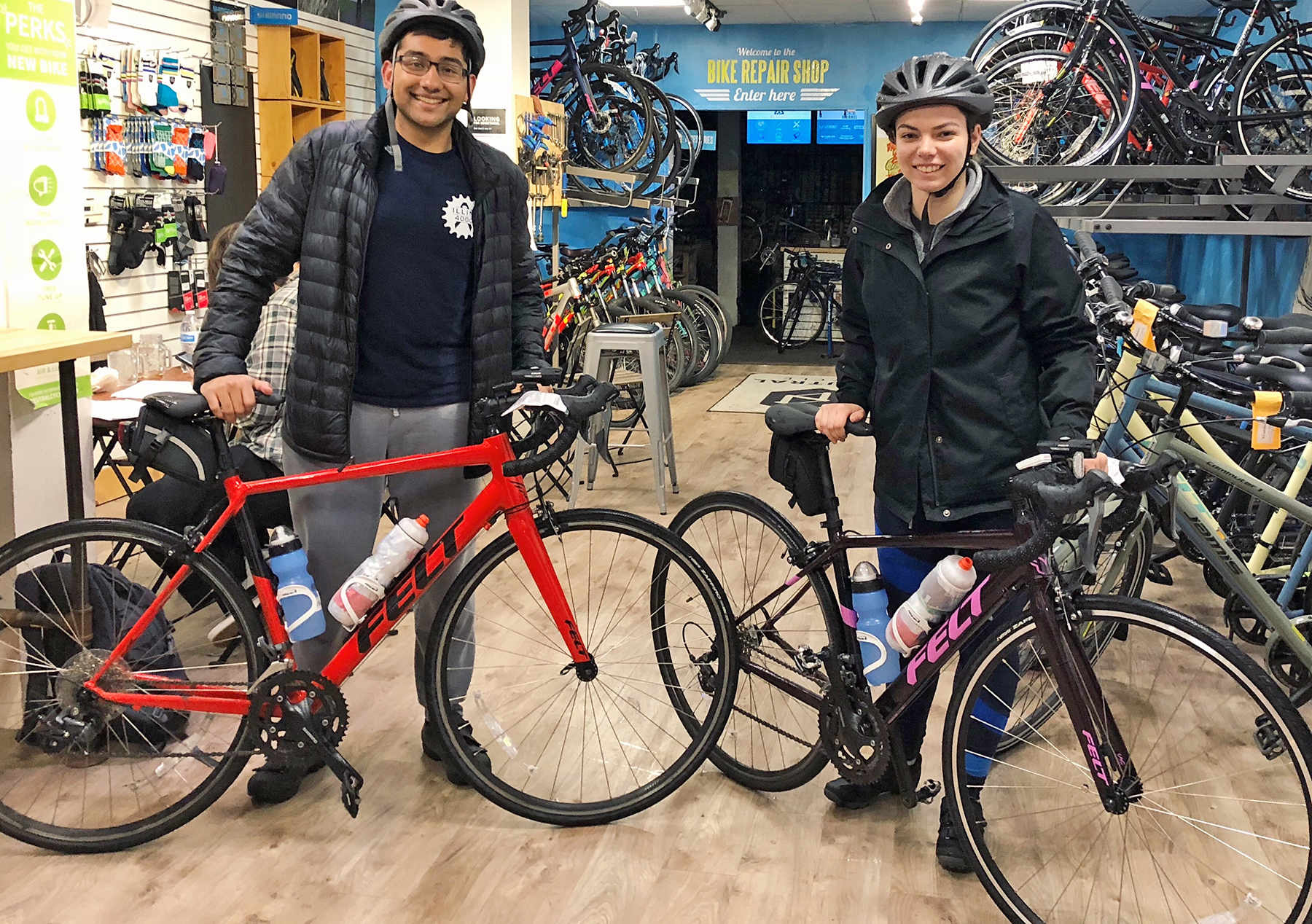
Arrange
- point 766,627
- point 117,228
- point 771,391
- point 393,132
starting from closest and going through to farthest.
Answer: point 393,132 → point 766,627 → point 117,228 → point 771,391

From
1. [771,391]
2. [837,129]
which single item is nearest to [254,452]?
[771,391]

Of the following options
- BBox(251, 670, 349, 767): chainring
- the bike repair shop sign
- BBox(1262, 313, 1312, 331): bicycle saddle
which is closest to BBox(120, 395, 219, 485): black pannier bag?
BBox(251, 670, 349, 767): chainring

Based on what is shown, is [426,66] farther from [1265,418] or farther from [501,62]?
[501,62]

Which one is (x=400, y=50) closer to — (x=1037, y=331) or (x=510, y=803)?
(x=1037, y=331)

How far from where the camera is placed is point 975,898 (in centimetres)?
A: 221

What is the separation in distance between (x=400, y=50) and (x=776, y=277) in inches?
428

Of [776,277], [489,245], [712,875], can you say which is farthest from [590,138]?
[712,875]

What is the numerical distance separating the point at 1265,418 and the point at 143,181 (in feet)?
17.4

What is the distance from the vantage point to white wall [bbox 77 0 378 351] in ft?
18.3

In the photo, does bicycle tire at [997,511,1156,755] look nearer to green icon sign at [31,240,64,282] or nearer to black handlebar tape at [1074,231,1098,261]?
black handlebar tape at [1074,231,1098,261]

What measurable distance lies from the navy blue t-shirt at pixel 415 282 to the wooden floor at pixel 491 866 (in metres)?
0.91

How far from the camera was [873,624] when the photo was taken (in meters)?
2.25

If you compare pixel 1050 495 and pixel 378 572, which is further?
pixel 378 572

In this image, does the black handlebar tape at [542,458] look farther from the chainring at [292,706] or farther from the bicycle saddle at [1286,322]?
the bicycle saddle at [1286,322]
